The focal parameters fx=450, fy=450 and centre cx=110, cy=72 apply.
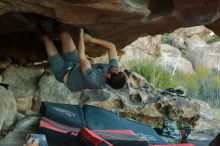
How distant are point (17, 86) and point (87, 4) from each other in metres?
3.51

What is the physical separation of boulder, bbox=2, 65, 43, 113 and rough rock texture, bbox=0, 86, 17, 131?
2.71ft

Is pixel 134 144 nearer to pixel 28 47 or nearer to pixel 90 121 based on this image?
pixel 90 121

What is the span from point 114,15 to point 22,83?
319 cm

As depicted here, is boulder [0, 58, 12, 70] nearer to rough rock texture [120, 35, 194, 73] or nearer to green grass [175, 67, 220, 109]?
rough rock texture [120, 35, 194, 73]

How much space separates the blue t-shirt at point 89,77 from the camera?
5215 mm

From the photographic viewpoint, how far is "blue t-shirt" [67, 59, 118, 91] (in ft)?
17.1

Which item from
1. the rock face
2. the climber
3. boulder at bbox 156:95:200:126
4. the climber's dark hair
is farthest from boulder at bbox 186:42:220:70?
the climber's dark hair

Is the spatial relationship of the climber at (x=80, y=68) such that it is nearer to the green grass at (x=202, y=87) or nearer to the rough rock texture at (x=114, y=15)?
the rough rock texture at (x=114, y=15)

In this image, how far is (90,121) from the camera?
6.65m

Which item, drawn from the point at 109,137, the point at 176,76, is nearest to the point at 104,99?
the point at 109,137

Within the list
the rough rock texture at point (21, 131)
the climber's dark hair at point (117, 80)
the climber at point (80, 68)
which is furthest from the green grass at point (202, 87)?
the climber's dark hair at point (117, 80)

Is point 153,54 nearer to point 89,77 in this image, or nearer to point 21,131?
point 21,131

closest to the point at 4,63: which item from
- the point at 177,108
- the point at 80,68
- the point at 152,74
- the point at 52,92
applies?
the point at 52,92

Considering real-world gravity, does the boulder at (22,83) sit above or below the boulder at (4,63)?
below
